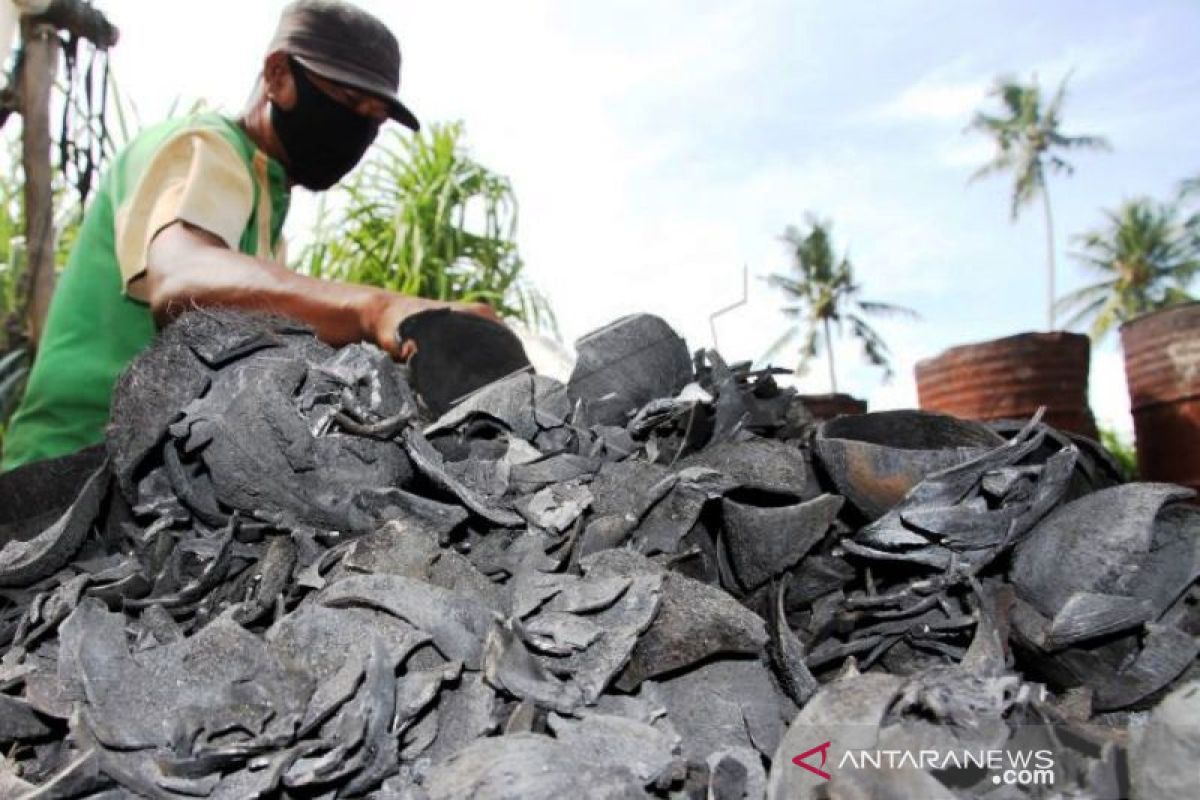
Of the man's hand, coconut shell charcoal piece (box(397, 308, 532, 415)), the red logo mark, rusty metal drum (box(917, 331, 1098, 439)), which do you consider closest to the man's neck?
the man's hand

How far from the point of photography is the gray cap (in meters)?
2.23

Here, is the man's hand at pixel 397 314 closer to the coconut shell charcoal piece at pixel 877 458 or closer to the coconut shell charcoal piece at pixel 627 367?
the coconut shell charcoal piece at pixel 627 367

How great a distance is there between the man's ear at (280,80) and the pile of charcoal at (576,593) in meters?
1.01

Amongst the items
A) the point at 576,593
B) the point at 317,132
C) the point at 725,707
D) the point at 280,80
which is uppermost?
the point at 280,80

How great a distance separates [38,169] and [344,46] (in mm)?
3519

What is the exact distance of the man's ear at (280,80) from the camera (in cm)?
226

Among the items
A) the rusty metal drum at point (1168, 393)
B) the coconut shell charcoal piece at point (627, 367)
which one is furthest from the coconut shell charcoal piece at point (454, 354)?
the rusty metal drum at point (1168, 393)

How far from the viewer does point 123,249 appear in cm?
205

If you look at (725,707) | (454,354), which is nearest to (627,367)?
(454,354)

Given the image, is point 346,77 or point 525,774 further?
point 346,77

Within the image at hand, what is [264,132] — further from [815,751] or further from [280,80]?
[815,751]

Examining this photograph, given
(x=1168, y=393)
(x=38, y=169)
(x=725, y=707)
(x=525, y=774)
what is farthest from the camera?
(x=38, y=169)

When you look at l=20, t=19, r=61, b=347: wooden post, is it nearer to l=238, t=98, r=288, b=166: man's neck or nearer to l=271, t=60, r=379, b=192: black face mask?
l=238, t=98, r=288, b=166: man's neck

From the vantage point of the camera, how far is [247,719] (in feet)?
3.05
